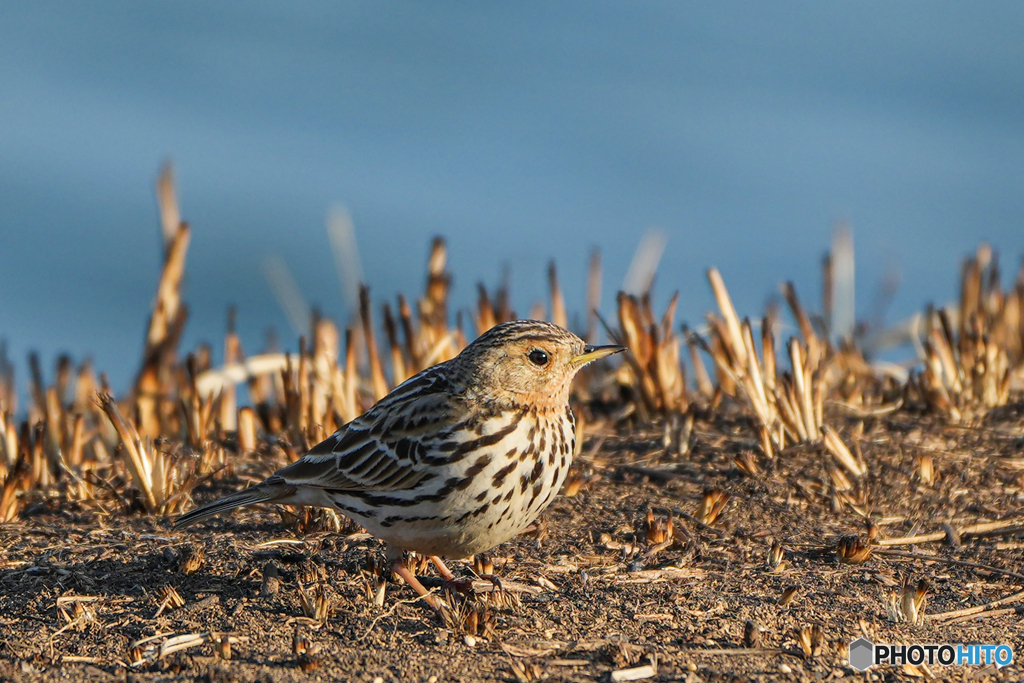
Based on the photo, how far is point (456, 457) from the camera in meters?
5.10

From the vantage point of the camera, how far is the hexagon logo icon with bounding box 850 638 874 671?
4.57m

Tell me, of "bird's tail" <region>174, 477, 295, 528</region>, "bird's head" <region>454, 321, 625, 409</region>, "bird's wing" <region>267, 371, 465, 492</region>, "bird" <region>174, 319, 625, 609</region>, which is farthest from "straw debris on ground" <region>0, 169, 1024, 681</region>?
"bird's head" <region>454, 321, 625, 409</region>

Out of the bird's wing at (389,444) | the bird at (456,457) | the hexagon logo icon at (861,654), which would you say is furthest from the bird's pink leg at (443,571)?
the hexagon logo icon at (861,654)

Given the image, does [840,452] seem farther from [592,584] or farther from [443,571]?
[443,571]

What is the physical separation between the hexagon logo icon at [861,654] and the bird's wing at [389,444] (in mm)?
1850

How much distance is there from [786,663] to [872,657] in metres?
0.34

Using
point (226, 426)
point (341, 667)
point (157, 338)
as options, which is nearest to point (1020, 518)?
point (341, 667)

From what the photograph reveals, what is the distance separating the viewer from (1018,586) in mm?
5324

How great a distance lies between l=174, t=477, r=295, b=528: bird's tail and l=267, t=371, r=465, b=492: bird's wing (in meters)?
0.04

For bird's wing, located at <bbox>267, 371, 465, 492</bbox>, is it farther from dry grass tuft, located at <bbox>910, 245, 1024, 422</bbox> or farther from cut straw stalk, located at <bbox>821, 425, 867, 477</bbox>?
dry grass tuft, located at <bbox>910, 245, 1024, 422</bbox>

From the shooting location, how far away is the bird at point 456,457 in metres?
5.05

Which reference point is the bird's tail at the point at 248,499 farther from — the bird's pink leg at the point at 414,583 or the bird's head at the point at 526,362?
the bird's head at the point at 526,362

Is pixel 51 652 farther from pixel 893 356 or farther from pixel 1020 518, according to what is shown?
pixel 893 356

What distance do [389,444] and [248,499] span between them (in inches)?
29.4
